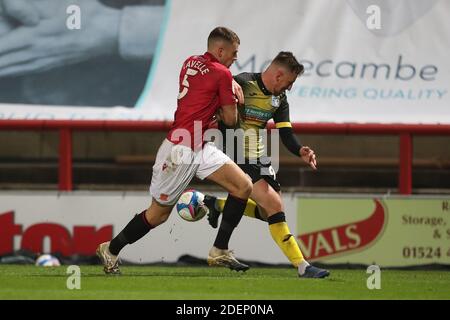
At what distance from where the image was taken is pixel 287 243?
962 cm

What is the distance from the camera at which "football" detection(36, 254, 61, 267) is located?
12.4 metres

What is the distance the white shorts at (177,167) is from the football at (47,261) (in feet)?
10.7

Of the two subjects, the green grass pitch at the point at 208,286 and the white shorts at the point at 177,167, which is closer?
the green grass pitch at the point at 208,286

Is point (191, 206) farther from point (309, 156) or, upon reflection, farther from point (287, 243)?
point (309, 156)


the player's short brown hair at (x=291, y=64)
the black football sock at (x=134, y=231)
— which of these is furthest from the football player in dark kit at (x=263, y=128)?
the black football sock at (x=134, y=231)

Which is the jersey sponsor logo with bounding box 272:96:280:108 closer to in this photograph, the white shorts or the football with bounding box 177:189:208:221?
the white shorts

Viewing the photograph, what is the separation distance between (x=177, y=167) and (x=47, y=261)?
3.62m

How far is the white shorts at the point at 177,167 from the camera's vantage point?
9.34 meters

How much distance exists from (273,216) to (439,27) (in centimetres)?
481

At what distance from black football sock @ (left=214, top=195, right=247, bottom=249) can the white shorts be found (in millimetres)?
476

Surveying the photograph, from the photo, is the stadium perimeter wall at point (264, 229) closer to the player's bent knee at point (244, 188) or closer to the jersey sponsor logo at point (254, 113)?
the jersey sponsor logo at point (254, 113)

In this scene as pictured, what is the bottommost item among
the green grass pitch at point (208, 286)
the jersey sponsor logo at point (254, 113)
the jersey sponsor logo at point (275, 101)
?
the green grass pitch at point (208, 286)

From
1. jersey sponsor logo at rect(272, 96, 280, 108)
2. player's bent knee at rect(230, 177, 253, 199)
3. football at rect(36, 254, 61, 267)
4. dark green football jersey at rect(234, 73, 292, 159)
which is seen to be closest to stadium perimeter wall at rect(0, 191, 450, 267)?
football at rect(36, 254, 61, 267)
